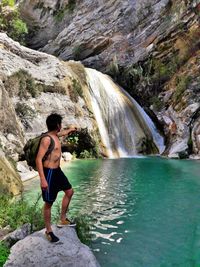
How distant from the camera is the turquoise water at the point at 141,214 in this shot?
260 inches

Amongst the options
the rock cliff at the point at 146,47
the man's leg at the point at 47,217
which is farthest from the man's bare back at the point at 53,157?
the rock cliff at the point at 146,47

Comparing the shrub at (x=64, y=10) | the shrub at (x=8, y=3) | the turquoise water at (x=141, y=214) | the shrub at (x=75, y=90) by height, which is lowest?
the turquoise water at (x=141, y=214)

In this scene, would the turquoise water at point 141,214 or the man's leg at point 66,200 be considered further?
the turquoise water at point 141,214

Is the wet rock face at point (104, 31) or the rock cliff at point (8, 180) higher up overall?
the wet rock face at point (104, 31)

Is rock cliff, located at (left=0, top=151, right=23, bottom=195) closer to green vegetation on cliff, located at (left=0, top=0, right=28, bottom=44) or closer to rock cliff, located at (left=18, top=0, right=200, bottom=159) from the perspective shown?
rock cliff, located at (left=18, top=0, right=200, bottom=159)

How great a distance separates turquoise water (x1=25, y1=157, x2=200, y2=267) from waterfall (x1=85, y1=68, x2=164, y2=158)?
11.0 metres

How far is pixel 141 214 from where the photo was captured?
9.36 metres

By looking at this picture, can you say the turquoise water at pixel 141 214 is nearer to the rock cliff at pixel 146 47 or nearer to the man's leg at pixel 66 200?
the man's leg at pixel 66 200

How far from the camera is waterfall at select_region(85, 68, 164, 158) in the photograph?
91.4 ft

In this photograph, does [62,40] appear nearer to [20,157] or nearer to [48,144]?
[20,157]

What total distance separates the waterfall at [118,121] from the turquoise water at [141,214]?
11.0m

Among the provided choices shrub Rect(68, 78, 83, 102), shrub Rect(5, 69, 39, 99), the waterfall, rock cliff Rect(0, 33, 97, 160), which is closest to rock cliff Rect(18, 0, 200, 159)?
the waterfall

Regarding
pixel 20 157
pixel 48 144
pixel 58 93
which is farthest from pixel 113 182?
pixel 58 93

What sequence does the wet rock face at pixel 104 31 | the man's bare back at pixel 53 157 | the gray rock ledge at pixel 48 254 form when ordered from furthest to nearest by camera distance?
the wet rock face at pixel 104 31
the man's bare back at pixel 53 157
the gray rock ledge at pixel 48 254
